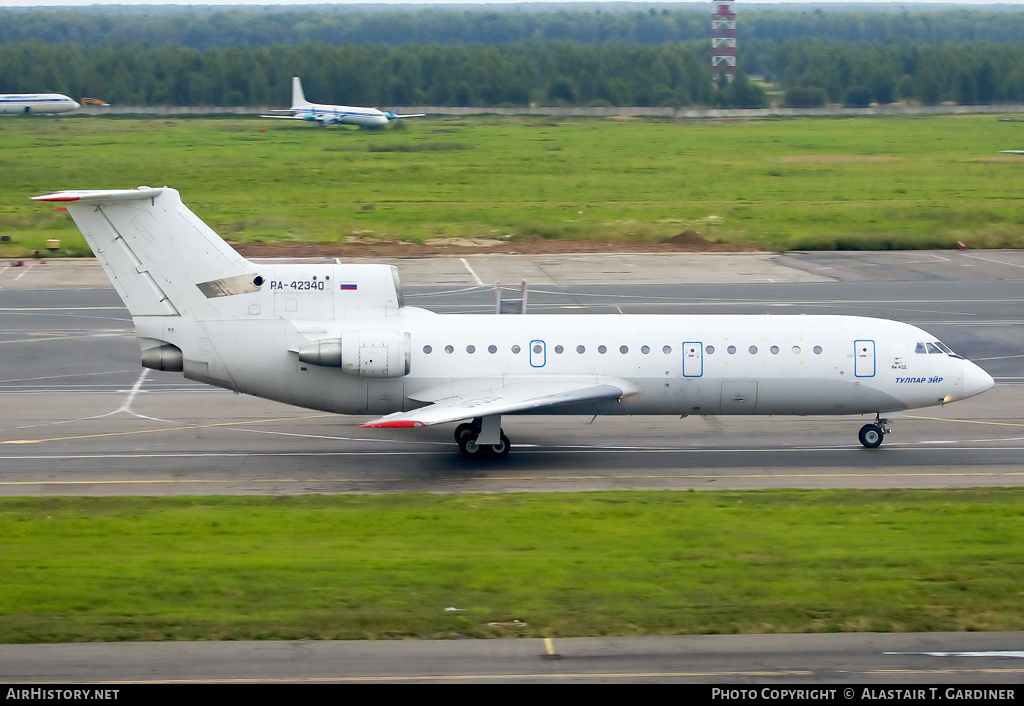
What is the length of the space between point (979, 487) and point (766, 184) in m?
67.3

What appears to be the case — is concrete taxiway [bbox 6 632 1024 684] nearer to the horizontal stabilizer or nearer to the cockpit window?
the horizontal stabilizer

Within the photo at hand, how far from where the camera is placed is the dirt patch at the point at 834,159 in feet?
354

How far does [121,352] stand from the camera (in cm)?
4084

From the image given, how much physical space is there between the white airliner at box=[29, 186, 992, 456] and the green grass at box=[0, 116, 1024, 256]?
3469cm

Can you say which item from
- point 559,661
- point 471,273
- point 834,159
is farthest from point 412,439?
point 834,159

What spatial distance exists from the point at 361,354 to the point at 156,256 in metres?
5.68

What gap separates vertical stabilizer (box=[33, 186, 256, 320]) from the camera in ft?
94.9

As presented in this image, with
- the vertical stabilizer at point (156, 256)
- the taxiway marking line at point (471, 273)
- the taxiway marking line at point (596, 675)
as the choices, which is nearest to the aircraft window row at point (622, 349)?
the vertical stabilizer at point (156, 256)

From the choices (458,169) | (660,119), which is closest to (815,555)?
(458,169)

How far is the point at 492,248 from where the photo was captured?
6397 centimetres

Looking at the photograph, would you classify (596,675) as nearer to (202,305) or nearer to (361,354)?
(361,354)

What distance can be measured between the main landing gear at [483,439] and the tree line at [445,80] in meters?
159

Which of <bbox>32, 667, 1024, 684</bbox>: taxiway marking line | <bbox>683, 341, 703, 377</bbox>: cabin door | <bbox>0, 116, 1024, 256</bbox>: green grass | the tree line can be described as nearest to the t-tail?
<bbox>683, 341, 703, 377</bbox>: cabin door
